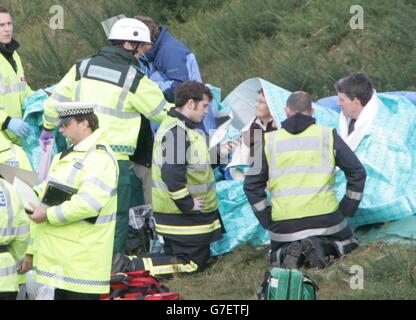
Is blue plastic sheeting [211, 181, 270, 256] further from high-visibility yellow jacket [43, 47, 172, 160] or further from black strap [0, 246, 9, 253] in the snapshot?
black strap [0, 246, 9, 253]

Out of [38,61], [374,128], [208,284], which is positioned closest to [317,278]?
[208,284]

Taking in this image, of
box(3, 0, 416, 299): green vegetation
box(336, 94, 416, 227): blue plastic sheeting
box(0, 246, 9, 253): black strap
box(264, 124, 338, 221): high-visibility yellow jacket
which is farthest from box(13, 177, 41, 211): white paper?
box(3, 0, 416, 299): green vegetation

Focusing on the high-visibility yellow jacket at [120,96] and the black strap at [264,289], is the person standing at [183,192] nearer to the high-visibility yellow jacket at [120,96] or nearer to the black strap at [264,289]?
the high-visibility yellow jacket at [120,96]

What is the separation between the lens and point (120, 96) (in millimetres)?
10414

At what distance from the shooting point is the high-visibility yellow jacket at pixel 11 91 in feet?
37.1

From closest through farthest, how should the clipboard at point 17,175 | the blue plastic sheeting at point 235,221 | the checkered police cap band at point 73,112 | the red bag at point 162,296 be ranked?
the checkered police cap band at point 73,112 → the clipboard at point 17,175 → the red bag at point 162,296 → the blue plastic sheeting at point 235,221

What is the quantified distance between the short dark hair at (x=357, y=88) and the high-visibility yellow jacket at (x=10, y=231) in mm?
3547

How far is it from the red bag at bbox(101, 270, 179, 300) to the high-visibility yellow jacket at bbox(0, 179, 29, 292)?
2.93 feet

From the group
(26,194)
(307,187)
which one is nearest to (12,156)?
(26,194)

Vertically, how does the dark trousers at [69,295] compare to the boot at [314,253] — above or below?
above

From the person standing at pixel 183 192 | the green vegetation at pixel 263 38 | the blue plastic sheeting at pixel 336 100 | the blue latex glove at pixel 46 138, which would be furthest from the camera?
the green vegetation at pixel 263 38

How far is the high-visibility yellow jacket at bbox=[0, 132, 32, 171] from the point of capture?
10.5m

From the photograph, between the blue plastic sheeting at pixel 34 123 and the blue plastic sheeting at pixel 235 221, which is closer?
the blue plastic sheeting at pixel 235 221

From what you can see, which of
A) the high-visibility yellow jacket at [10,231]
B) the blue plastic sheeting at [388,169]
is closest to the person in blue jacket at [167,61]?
the blue plastic sheeting at [388,169]
